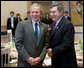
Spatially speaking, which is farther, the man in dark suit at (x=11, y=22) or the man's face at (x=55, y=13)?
the man in dark suit at (x=11, y=22)

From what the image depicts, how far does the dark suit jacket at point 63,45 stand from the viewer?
2436mm

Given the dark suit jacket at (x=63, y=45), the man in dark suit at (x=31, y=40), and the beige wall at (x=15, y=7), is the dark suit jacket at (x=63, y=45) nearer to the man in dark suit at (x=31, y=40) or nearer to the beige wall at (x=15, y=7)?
the man in dark suit at (x=31, y=40)

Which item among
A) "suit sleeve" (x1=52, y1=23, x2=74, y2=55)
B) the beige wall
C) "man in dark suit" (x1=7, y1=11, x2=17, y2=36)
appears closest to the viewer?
"suit sleeve" (x1=52, y1=23, x2=74, y2=55)

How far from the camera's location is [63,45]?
2428 mm

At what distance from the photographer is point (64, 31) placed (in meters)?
2.46

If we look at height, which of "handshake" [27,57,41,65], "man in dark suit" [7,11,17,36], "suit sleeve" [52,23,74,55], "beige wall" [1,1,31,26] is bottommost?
"man in dark suit" [7,11,17,36]

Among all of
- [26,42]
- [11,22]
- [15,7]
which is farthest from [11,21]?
[26,42]

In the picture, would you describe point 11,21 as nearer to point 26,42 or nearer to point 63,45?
point 26,42

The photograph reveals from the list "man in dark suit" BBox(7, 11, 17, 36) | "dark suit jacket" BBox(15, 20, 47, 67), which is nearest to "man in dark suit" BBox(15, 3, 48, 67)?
"dark suit jacket" BBox(15, 20, 47, 67)

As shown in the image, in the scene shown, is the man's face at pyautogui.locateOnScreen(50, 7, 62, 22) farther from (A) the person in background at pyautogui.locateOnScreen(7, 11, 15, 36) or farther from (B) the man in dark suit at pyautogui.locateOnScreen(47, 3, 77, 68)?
(A) the person in background at pyautogui.locateOnScreen(7, 11, 15, 36)

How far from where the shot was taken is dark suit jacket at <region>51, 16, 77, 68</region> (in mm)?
2436

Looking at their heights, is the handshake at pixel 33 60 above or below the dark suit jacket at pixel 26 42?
below

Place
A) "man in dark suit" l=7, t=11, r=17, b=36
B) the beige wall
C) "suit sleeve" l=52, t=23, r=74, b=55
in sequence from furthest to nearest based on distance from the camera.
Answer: the beige wall < "man in dark suit" l=7, t=11, r=17, b=36 < "suit sleeve" l=52, t=23, r=74, b=55

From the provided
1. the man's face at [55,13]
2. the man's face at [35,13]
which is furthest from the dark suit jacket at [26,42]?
the man's face at [55,13]
